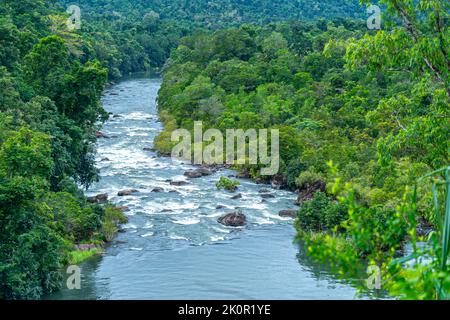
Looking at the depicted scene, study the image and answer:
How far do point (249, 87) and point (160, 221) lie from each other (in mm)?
26455

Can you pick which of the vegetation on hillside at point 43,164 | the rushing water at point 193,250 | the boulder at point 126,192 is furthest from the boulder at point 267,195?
the vegetation on hillside at point 43,164

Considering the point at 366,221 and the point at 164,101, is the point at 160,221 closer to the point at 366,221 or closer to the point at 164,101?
the point at 366,221

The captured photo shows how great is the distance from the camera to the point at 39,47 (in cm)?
3089

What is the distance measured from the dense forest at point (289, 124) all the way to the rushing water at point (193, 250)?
47.8 inches

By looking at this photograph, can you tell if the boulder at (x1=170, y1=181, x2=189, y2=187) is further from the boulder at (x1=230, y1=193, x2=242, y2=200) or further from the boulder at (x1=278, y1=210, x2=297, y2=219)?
the boulder at (x1=278, y1=210, x2=297, y2=219)

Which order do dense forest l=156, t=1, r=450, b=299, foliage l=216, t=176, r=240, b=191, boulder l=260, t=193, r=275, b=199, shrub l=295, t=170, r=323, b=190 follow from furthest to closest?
foliage l=216, t=176, r=240, b=191 → shrub l=295, t=170, r=323, b=190 → boulder l=260, t=193, r=275, b=199 → dense forest l=156, t=1, r=450, b=299

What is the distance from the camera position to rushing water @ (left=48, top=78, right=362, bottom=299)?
2095 cm

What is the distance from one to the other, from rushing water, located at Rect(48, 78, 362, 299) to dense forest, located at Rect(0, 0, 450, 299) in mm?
1215

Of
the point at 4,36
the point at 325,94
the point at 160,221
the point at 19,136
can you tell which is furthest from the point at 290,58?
the point at 19,136

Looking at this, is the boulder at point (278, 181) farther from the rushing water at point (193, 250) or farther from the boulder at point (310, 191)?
the boulder at point (310, 191)

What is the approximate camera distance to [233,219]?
92.1 ft

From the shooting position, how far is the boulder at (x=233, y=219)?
27938 mm

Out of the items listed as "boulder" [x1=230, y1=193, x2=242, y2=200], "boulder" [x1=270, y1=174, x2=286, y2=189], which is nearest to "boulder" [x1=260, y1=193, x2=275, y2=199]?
"boulder" [x1=230, y1=193, x2=242, y2=200]

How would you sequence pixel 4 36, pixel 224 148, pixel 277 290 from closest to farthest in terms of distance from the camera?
1. pixel 277 290
2. pixel 4 36
3. pixel 224 148
